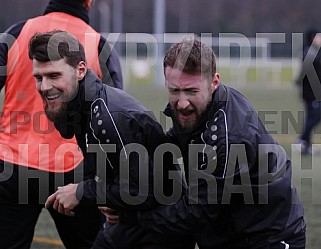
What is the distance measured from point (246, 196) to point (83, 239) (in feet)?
5.08

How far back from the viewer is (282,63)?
1152 inches

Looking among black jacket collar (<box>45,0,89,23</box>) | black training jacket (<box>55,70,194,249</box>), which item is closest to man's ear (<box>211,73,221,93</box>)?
black training jacket (<box>55,70,194,249</box>)

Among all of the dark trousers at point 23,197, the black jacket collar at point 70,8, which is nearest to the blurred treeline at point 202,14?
the black jacket collar at point 70,8

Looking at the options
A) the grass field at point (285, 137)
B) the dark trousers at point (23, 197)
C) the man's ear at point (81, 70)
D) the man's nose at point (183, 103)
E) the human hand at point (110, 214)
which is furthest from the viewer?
the grass field at point (285, 137)

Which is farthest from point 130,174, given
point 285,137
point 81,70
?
point 285,137

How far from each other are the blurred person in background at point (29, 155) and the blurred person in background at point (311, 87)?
302 inches

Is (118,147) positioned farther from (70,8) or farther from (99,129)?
(70,8)

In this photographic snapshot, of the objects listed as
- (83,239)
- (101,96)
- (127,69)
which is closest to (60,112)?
(101,96)

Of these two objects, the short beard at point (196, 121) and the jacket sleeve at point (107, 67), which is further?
the jacket sleeve at point (107, 67)

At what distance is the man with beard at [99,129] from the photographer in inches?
144

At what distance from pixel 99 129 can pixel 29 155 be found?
1102 millimetres

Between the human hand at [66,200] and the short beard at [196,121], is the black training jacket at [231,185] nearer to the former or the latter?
the short beard at [196,121]

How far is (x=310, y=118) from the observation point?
40.2ft

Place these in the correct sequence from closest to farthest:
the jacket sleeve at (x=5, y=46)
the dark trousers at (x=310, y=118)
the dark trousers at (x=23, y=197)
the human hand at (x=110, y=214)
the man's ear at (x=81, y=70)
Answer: the man's ear at (x=81, y=70) < the human hand at (x=110, y=214) < the dark trousers at (x=23, y=197) < the jacket sleeve at (x=5, y=46) < the dark trousers at (x=310, y=118)
